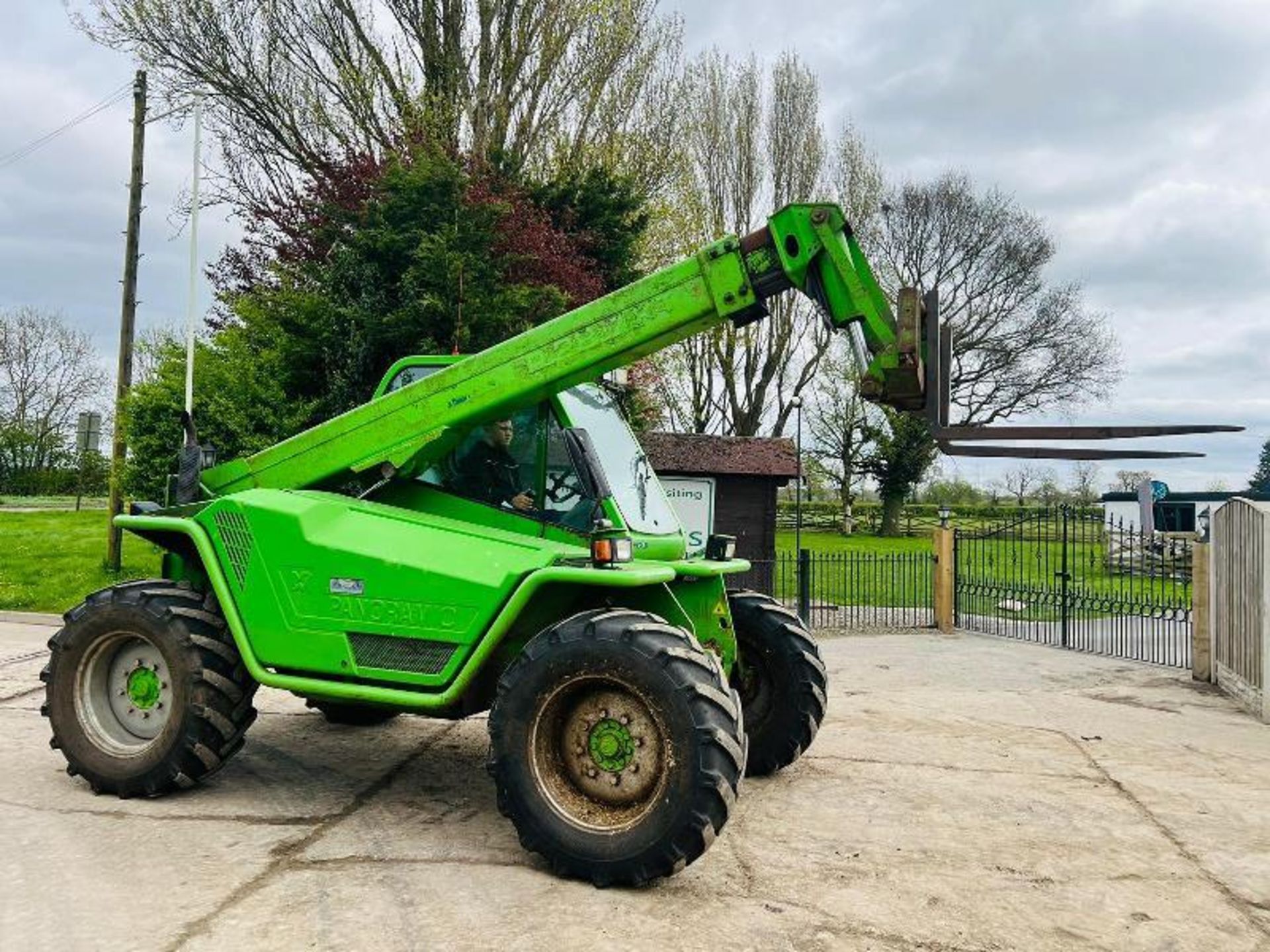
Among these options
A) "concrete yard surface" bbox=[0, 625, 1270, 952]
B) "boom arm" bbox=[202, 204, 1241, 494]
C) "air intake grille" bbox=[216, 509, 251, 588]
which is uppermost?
"boom arm" bbox=[202, 204, 1241, 494]

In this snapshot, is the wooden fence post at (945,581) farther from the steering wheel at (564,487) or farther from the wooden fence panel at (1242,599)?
the steering wheel at (564,487)

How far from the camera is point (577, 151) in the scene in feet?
70.7

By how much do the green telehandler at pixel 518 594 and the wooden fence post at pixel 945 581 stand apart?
9105 mm

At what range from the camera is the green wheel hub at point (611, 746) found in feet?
14.1

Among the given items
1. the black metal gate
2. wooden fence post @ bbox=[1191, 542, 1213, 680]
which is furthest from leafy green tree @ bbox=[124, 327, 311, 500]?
wooden fence post @ bbox=[1191, 542, 1213, 680]

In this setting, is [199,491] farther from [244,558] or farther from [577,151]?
[577,151]

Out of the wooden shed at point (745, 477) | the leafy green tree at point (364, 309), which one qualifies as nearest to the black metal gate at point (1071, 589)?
the wooden shed at point (745, 477)

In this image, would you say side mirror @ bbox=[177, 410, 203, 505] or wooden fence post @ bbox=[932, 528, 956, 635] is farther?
wooden fence post @ bbox=[932, 528, 956, 635]

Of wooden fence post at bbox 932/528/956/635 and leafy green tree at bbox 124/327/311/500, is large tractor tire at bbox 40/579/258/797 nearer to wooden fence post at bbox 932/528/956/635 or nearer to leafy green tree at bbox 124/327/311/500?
leafy green tree at bbox 124/327/311/500

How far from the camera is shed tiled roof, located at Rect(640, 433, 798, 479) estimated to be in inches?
536

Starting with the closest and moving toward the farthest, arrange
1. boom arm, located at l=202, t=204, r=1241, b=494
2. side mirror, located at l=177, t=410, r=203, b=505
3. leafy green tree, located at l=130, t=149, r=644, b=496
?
boom arm, located at l=202, t=204, r=1241, b=494 → side mirror, located at l=177, t=410, r=203, b=505 → leafy green tree, located at l=130, t=149, r=644, b=496

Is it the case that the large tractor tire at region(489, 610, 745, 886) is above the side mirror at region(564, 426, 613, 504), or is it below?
below

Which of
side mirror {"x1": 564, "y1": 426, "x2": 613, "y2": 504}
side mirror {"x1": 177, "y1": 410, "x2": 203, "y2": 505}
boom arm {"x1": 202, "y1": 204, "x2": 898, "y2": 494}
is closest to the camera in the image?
boom arm {"x1": 202, "y1": 204, "x2": 898, "y2": 494}

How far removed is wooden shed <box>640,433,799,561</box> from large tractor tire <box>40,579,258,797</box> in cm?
899
